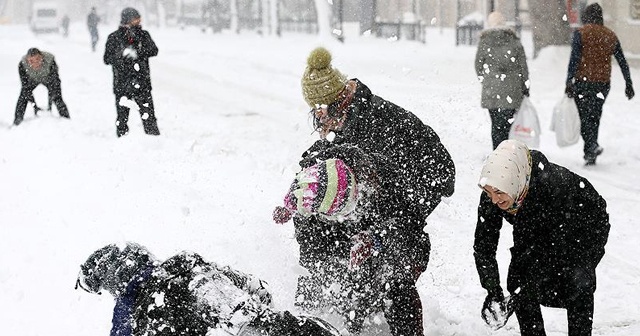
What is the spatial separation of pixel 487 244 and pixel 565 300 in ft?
1.47

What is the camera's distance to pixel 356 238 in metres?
3.57

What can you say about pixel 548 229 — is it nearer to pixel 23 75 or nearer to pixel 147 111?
pixel 147 111

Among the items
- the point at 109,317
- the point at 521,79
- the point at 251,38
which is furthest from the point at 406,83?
the point at 251,38

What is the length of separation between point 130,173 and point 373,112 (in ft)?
14.5

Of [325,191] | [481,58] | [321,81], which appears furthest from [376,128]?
[481,58]

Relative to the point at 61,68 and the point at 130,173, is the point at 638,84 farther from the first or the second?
the point at 61,68

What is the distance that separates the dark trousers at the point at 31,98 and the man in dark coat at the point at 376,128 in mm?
8460

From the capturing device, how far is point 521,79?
9.04 m

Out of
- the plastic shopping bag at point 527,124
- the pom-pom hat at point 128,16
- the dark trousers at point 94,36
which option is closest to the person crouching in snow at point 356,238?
the plastic shopping bag at point 527,124

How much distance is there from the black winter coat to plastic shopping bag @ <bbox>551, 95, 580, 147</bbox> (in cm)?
567

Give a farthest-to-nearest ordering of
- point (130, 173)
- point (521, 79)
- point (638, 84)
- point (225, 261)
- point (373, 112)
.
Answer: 1. point (638, 84)
2. point (521, 79)
3. point (130, 173)
4. point (225, 261)
5. point (373, 112)

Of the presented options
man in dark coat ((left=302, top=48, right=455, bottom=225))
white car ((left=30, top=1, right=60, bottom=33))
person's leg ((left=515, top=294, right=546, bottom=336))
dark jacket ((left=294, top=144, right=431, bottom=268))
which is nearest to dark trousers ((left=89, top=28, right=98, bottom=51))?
white car ((left=30, top=1, right=60, bottom=33))

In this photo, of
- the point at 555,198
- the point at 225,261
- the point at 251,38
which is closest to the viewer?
the point at 555,198

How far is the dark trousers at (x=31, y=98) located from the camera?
11.6 metres
